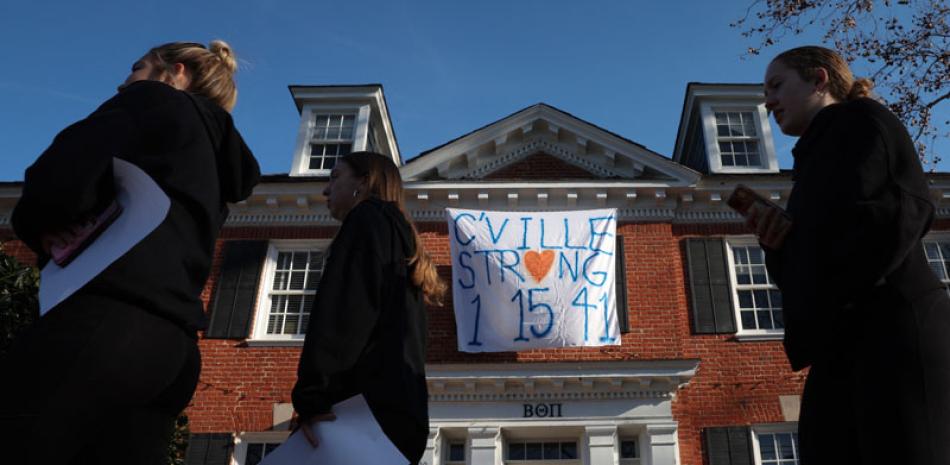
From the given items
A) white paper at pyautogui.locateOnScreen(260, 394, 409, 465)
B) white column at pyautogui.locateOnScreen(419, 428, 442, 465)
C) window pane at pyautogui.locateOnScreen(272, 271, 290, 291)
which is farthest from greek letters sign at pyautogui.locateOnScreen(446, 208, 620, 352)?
white paper at pyautogui.locateOnScreen(260, 394, 409, 465)

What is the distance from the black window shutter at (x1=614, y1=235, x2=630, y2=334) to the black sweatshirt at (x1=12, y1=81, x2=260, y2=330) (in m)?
10.6

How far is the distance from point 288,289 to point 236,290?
0.95 metres

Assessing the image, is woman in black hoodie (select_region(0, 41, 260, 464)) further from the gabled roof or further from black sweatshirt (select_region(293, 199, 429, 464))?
the gabled roof

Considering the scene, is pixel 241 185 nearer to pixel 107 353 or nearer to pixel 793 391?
pixel 107 353

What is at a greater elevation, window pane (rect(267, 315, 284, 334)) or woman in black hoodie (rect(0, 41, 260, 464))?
window pane (rect(267, 315, 284, 334))

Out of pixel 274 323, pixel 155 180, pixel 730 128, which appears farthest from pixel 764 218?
pixel 730 128

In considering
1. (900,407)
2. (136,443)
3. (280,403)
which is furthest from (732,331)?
(136,443)

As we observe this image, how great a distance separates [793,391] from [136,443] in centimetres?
1181

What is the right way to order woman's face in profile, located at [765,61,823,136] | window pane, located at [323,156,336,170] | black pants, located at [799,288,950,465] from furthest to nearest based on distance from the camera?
1. window pane, located at [323,156,336,170]
2. woman's face in profile, located at [765,61,823,136]
3. black pants, located at [799,288,950,465]

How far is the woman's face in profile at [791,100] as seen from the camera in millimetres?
2695

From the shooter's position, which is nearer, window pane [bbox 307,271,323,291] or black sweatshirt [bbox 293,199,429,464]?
black sweatshirt [bbox 293,199,429,464]

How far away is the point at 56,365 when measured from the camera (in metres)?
1.67

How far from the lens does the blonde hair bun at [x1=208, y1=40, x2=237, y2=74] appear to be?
9.00 feet

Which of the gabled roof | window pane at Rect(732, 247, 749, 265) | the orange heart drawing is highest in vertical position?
the gabled roof
